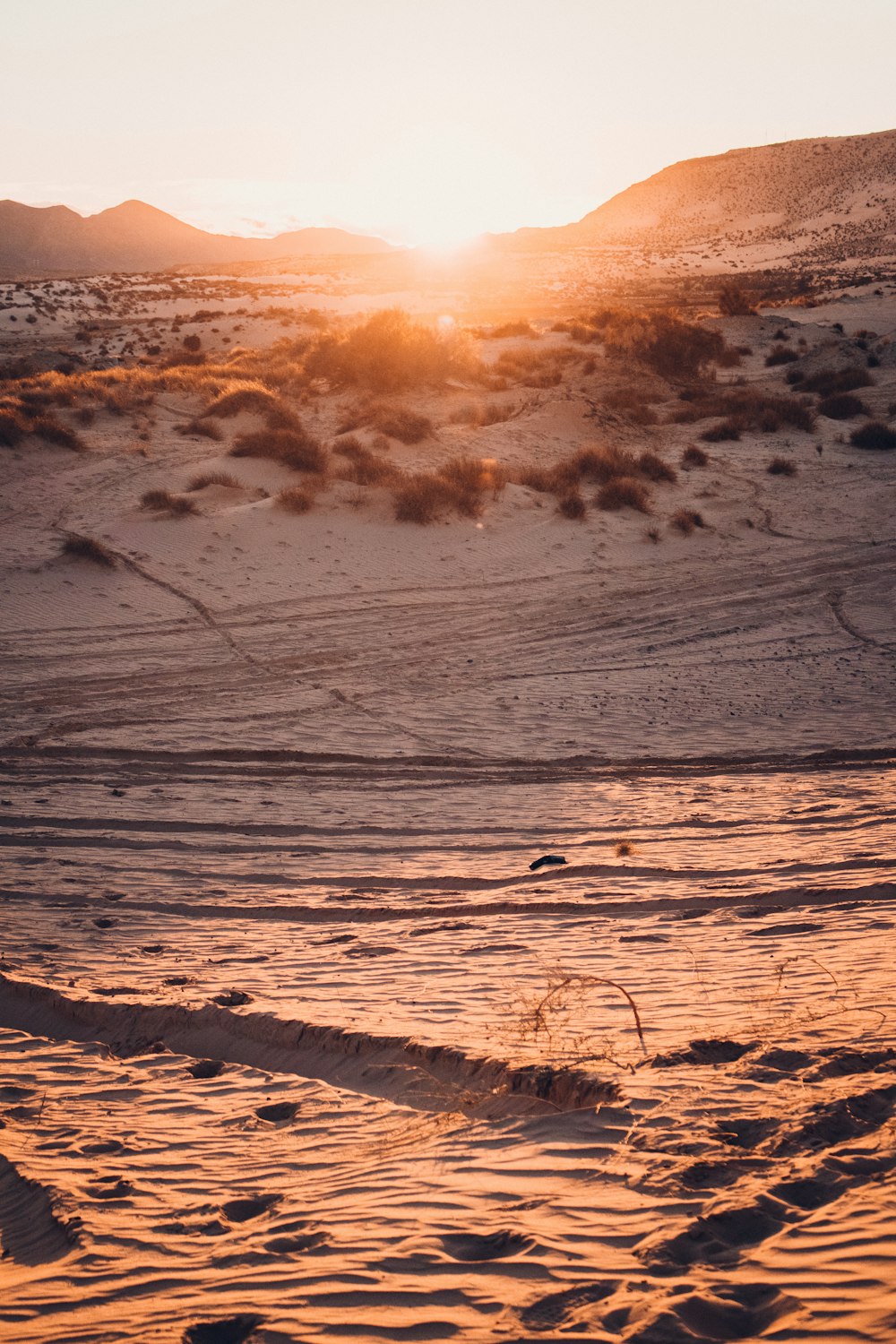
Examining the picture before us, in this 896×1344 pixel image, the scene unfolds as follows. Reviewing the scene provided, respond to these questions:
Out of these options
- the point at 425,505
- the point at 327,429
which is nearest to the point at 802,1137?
the point at 425,505

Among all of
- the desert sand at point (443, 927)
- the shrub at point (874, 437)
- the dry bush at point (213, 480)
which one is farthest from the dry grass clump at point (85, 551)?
the shrub at point (874, 437)

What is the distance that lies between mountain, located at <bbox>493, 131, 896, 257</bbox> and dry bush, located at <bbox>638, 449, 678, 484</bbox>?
64.8 metres

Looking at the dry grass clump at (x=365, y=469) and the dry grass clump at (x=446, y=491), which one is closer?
the dry grass clump at (x=446, y=491)

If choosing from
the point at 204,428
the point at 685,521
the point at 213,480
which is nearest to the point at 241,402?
the point at 204,428

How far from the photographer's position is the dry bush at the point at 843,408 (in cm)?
2714

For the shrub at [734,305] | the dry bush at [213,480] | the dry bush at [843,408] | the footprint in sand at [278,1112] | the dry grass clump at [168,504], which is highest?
the shrub at [734,305]

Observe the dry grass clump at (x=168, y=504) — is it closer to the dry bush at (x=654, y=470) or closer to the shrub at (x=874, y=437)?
the dry bush at (x=654, y=470)

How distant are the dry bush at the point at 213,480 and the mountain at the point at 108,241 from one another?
115 m

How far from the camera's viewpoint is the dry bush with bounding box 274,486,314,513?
1891 cm

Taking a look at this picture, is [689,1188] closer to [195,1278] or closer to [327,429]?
[195,1278]

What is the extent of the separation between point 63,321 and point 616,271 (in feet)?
162

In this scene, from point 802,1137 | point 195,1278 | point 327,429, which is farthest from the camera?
point 327,429

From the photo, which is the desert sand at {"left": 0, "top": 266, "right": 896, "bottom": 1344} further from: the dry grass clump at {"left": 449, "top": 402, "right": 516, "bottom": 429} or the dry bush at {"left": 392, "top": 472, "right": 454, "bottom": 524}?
the dry grass clump at {"left": 449, "top": 402, "right": 516, "bottom": 429}

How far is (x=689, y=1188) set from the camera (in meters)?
3.40
